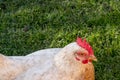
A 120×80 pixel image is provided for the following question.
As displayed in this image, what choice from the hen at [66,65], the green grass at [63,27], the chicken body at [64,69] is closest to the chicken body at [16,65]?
the hen at [66,65]

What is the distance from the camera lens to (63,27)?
6070 millimetres

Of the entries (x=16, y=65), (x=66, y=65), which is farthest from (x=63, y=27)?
(x=66, y=65)

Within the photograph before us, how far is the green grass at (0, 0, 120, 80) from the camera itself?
17.8ft

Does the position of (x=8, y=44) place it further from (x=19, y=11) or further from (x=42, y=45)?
(x=19, y=11)

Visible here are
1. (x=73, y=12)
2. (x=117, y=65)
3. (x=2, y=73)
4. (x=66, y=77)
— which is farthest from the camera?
(x=73, y=12)

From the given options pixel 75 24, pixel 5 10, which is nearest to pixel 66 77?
pixel 75 24

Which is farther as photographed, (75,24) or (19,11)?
(19,11)

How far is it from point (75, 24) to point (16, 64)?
210 cm

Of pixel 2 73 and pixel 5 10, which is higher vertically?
pixel 2 73

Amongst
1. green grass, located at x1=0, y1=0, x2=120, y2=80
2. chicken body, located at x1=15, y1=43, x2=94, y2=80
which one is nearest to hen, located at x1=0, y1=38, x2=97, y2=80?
chicken body, located at x1=15, y1=43, x2=94, y2=80

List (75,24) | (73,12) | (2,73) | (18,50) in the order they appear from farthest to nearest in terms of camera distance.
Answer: (73,12) < (75,24) < (18,50) < (2,73)

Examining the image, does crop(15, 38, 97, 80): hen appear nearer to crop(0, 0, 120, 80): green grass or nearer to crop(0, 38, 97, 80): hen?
crop(0, 38, 97, 80): hen

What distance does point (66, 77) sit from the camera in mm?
3861

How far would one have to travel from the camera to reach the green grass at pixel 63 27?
17.8 feet
